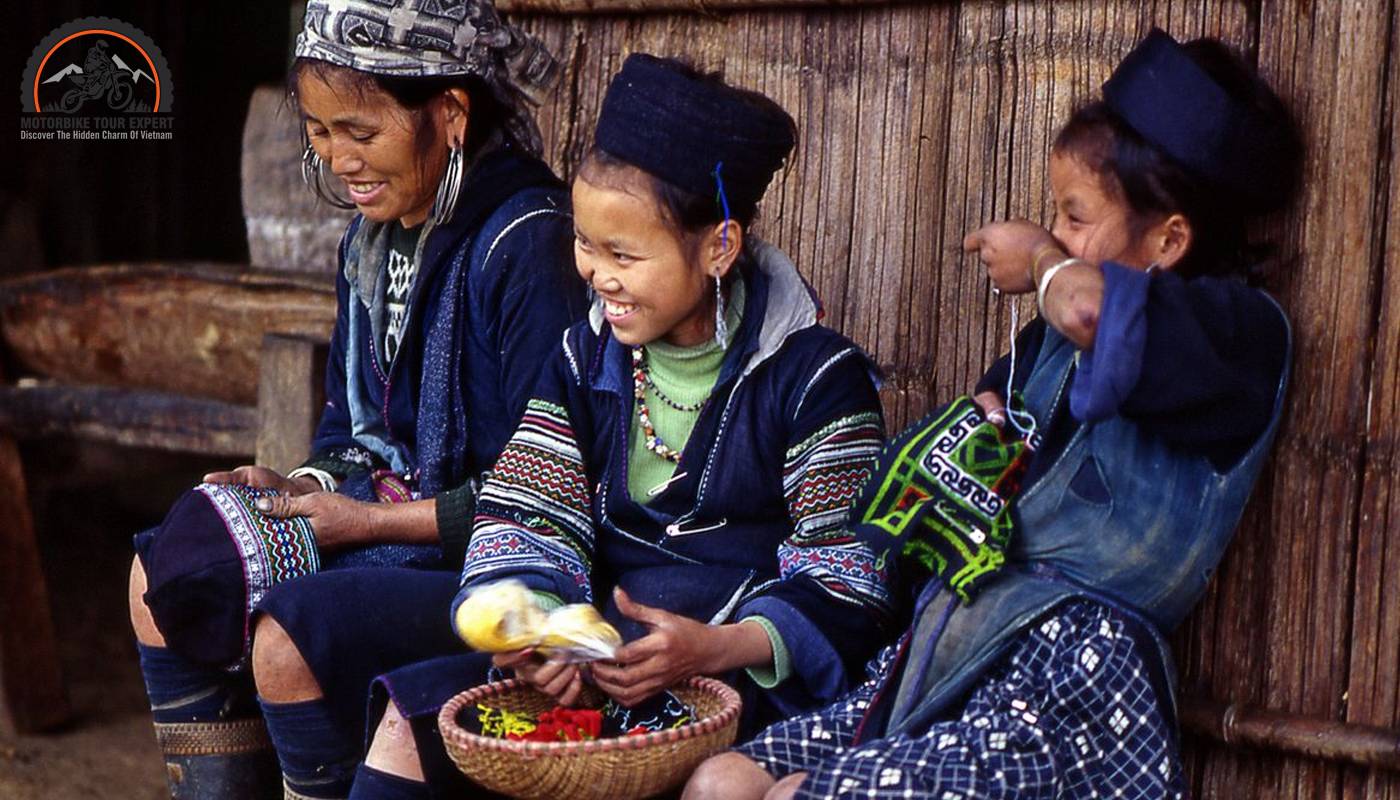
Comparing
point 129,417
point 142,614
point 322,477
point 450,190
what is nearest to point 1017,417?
point 450,190

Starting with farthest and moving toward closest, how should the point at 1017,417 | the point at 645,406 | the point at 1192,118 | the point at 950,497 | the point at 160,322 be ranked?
the point at 160,322 → the point at 645,406 → the point at 1017,417 → the point at 950,497 → the point at 1192,118

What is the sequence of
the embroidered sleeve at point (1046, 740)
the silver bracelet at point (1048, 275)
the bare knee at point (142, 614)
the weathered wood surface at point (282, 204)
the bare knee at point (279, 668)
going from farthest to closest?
the weathered wood surface at point (282, 204), the bare knee at point (142, 614), the bare knee at point (279, 668), the silver bracelet at point (1048, 275), the embroidered sleeve at point (1046, 740)

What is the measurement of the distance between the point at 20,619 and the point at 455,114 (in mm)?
2824

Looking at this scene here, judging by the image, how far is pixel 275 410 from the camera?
4.45 m

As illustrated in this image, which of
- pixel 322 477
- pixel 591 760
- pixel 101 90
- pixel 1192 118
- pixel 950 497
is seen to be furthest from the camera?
pixel 101 90

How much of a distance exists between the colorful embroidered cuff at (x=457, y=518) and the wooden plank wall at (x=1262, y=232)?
34.9 inches

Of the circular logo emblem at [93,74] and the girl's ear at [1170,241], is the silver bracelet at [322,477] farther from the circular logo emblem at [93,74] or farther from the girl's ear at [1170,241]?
the circular logo emblem at [93,74]

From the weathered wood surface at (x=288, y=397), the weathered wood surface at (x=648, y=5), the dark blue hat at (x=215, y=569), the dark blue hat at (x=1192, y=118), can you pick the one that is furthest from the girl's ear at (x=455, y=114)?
the dark blue hat at (x=1192, y=118)

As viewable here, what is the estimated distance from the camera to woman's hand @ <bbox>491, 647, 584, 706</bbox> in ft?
8.98

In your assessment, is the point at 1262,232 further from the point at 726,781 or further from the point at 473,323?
the point at 473,323

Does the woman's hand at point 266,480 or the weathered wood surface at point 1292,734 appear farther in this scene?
the woman's hand at point 266,480

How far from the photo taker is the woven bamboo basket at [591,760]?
2.45 metres

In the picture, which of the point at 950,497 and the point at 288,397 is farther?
the point at 288,397

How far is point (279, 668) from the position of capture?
2998mm
